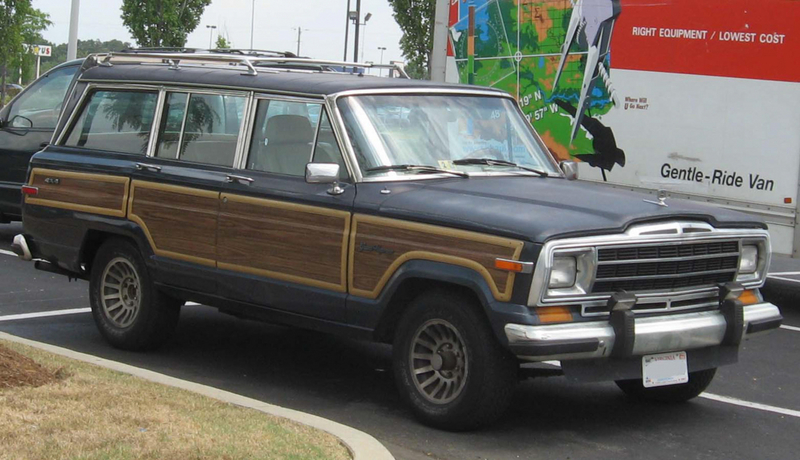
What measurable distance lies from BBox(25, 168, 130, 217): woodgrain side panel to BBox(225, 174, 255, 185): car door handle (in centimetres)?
109

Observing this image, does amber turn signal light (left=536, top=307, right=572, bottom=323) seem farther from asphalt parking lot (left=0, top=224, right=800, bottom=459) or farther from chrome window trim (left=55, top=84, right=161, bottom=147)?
chrome window trim (left=55, top=84, right=161, bottom=147)

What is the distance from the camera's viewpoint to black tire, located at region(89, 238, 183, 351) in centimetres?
849

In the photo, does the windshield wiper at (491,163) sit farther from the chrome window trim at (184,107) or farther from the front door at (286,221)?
the chrome window trim at (184,107)

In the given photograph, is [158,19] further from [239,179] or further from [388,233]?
[388,233]

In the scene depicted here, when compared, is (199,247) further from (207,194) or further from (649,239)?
(649,239)

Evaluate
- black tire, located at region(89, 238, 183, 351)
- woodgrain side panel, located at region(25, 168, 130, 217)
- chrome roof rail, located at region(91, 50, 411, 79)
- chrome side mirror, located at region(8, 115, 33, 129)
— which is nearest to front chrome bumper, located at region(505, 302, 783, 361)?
chrome roof rail, located at region(91, 50, 411, 79)

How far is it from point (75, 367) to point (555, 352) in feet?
10.1

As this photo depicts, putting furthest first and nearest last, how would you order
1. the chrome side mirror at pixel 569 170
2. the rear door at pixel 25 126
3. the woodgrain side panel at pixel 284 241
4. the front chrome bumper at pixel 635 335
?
the rear door at pixel 25 126
the chrome side mirror at pixel 569 170
the woodgrain side panel at pixel 284 241
the front chrome bumper at pixel 635 335

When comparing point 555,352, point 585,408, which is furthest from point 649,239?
point 585,408

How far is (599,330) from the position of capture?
6285mm

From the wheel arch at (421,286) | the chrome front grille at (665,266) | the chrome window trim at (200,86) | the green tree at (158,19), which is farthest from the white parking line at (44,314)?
the green tree at (158,19)

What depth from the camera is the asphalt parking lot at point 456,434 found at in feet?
21.7

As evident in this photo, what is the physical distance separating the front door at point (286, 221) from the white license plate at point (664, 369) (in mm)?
1865

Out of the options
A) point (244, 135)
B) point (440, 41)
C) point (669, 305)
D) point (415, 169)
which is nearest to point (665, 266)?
point (669, 305)
